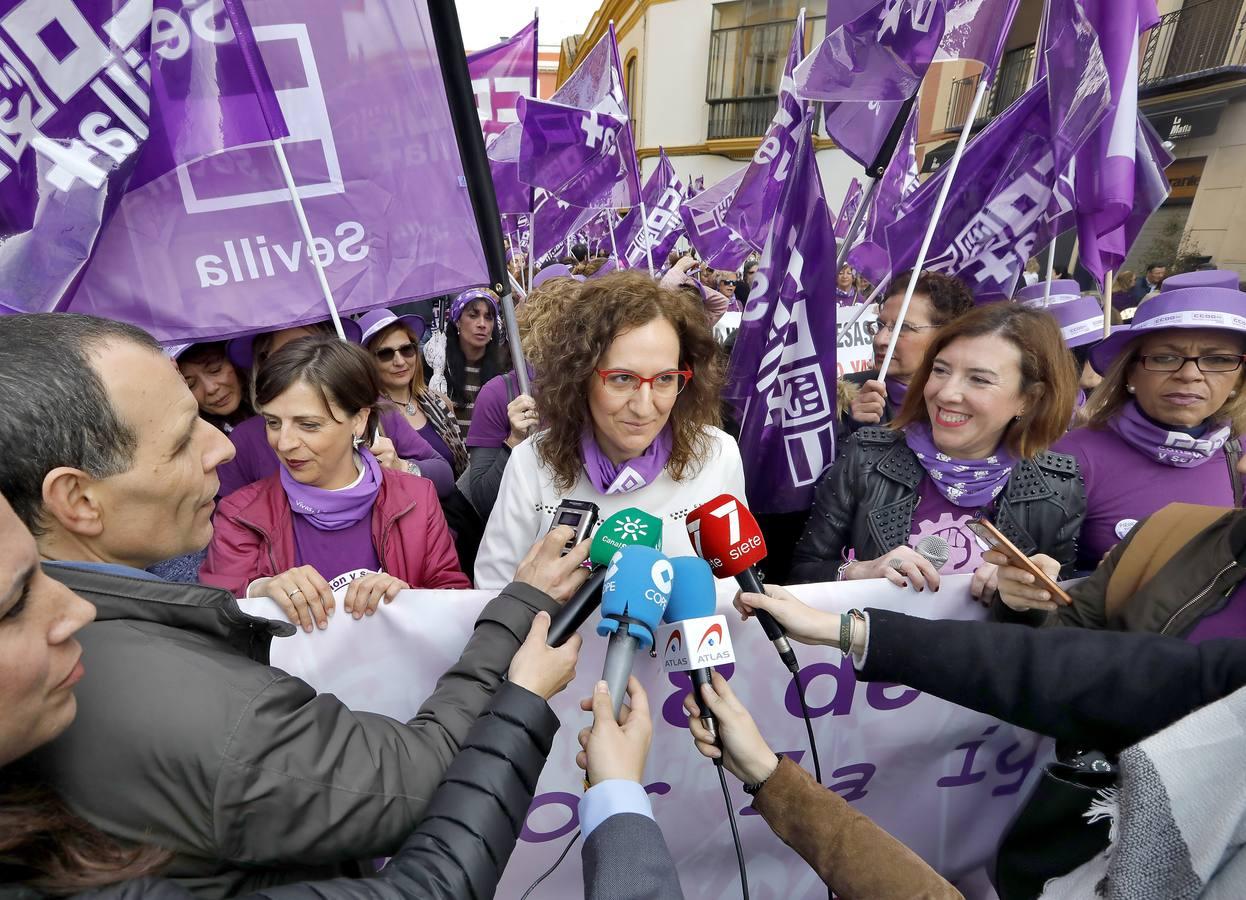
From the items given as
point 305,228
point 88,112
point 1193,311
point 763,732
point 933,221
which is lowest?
point 763,732

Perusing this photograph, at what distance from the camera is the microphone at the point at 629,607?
1.21 m

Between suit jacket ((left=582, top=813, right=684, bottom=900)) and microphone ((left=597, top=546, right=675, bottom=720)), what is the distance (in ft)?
0.60

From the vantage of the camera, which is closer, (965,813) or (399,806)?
(399,806)

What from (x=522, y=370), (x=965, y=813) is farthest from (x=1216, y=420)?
(x=522, y=370)

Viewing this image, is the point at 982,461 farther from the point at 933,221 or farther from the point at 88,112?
the point at 88,112

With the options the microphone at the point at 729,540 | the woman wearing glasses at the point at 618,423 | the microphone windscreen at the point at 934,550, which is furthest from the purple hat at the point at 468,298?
the microphone at the point at 729,540

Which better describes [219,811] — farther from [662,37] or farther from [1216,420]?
[662,37]

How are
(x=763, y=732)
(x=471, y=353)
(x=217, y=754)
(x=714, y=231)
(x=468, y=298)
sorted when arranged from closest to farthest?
1. (x=217, y=754)
2. (x=763, y=732)
3. (x=468, y=298)
4. (x=471, y=353)
5. (x=714, y=231)

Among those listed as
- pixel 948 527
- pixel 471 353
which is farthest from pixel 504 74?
pixel 948 527

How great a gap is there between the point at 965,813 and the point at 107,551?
7.81 feet

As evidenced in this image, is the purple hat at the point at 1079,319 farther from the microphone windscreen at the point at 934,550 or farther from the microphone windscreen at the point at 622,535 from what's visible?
the microphone windscreen at the point at 622,535

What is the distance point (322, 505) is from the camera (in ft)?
6.87

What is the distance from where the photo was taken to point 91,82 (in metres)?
2.10

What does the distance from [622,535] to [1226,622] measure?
1298 millimetres
